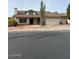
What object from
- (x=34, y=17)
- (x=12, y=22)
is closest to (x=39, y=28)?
(x=34, y=17)

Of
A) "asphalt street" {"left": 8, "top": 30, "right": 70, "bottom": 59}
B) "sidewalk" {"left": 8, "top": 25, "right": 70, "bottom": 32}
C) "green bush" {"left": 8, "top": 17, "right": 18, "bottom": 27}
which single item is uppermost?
"green bush" {"left": 8, "top": 17, "right": 18, "bottom": 27}

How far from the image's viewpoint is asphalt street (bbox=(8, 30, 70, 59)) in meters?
1.78

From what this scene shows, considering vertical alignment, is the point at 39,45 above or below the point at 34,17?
below

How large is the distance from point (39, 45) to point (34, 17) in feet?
0.94

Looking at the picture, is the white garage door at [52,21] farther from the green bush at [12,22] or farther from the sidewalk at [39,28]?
the green bush at [12,22]

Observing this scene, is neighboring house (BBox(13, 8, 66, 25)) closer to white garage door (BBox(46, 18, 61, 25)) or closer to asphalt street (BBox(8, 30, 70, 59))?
white garage door (BBox(46, 18, 61, 25))

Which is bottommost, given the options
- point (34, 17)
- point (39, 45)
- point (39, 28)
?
point (39, 45)

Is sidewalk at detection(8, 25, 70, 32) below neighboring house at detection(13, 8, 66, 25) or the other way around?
below

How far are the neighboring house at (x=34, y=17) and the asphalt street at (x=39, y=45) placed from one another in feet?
0.37

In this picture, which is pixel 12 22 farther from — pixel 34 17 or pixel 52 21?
pixel 52 21

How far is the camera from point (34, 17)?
5.98ft

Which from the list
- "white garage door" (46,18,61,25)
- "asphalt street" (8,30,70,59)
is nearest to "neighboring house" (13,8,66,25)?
"white garage door" (46,18,61,25)

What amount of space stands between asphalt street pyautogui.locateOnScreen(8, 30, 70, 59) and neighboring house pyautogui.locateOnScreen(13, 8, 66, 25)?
112mm
